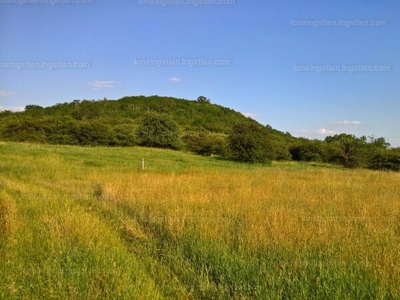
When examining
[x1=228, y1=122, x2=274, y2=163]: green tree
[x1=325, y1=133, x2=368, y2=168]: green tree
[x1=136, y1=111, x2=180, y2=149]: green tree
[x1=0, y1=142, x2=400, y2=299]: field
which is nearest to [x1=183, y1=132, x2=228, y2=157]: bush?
[x1=136, y1=111, x2=180, y2=149]: green tree

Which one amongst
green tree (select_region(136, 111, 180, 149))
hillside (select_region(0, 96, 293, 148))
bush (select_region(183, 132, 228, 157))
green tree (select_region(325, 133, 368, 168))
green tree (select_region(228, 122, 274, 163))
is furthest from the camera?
green tree (select_region(136, 111, 180, 149))

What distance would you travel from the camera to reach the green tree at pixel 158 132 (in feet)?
202

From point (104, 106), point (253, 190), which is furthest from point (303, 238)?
point (104, 106)

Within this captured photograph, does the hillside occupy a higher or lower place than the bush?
higher

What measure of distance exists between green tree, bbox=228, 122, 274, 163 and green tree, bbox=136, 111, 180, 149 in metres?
22.3

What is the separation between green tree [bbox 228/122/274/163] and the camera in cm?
4034

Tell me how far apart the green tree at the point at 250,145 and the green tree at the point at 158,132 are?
73.0 ft

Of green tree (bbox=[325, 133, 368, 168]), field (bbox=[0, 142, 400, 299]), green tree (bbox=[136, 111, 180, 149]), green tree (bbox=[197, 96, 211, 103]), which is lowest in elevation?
field (bbox=[0, 142, 400, 299])

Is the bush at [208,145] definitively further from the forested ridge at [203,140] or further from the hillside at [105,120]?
the hillside at [105,120]

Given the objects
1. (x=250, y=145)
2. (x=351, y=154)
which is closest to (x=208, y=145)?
(x=250, y=145)

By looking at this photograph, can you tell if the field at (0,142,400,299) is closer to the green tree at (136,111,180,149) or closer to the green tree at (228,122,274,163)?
the green tree at (228,122,274,163)

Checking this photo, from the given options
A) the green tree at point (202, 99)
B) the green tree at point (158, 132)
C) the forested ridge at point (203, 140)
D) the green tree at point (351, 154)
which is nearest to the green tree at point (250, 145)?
the forested ridge at point (203, 140)

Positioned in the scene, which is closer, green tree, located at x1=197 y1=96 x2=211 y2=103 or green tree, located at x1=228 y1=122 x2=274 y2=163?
green tree, located at x1=228 y1=122 x2=274 y2=163

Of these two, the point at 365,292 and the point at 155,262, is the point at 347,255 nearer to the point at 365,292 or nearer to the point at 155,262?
the point at 365,292
